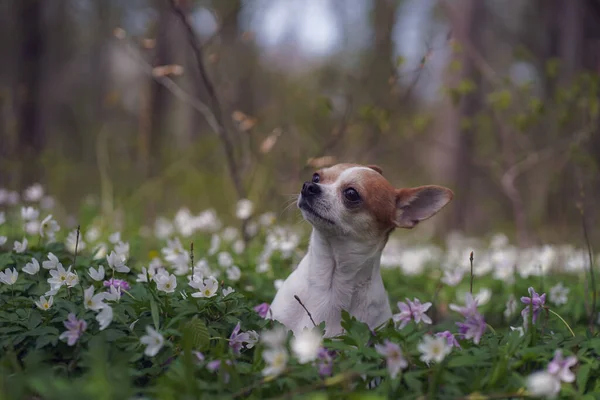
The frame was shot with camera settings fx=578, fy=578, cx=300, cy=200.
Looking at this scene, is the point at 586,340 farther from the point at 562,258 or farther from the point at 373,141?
the point at 562,258

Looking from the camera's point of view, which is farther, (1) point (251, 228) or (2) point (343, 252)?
(1) point (251, 228)

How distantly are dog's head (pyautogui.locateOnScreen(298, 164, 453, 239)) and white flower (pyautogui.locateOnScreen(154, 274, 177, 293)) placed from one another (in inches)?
39.7

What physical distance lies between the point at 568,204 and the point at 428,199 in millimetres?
7306

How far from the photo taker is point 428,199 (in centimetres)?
369

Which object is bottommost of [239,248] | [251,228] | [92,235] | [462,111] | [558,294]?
[251,228]

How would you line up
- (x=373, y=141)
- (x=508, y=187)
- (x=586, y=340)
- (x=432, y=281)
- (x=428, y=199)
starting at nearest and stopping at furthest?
(x=586, y=340), (x=428, y=199), (x=432, y=281), (x=373, y=141), (x=508, y=187)

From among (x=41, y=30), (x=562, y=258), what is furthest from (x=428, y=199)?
(x=41, y=30)

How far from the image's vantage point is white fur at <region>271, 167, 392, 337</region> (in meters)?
3.31

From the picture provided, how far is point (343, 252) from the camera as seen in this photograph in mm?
3441

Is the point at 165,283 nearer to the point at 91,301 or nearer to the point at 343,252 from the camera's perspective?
the point at 91,301

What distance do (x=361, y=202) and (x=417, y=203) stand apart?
45 centimetres

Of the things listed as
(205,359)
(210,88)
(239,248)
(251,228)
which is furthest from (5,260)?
(251,228)

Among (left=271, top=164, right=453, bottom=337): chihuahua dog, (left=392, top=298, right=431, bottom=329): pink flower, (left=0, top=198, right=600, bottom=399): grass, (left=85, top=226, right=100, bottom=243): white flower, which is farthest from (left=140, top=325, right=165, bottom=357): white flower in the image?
(left=85, top=226, right=100, bottom=243): white flower

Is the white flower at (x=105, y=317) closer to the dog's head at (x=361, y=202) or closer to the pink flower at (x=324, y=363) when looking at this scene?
the pink flower at (x=324, y=363)
